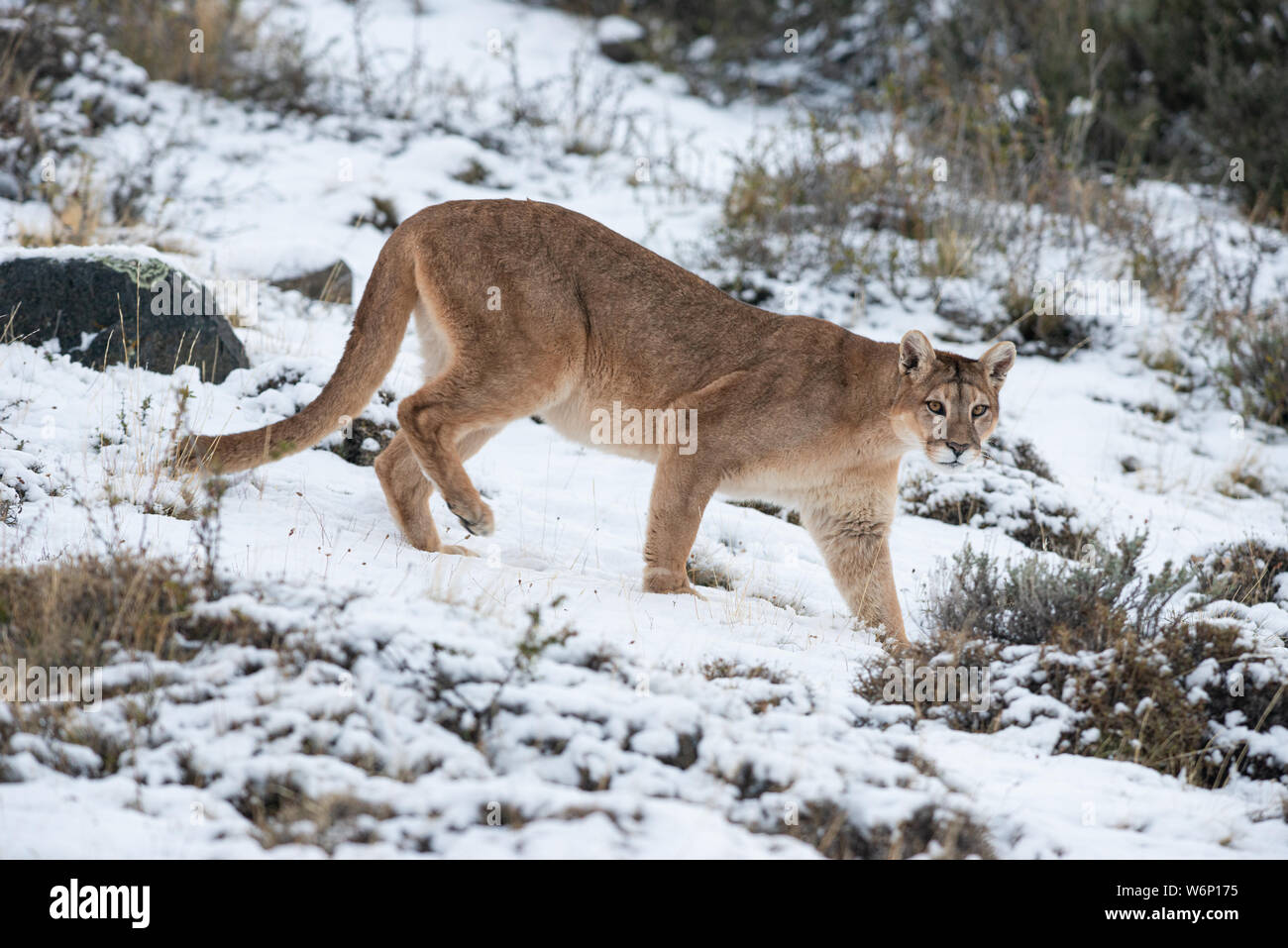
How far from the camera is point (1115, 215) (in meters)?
10.3

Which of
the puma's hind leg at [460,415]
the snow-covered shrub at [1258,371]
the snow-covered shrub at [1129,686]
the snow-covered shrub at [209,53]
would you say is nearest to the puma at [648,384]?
the puma's hind leg at [460,415]

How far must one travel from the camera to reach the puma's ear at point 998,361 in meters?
5.56

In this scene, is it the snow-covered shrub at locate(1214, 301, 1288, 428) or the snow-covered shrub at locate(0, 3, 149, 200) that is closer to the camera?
the snow-covered shrub at locate(1214, 301, 1288, 428)

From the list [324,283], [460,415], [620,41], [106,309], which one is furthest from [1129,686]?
[620,41]

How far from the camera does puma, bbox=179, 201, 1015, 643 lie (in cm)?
520

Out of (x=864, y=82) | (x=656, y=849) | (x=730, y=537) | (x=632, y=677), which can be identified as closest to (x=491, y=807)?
(x=656, y=849)

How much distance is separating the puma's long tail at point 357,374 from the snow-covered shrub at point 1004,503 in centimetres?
366

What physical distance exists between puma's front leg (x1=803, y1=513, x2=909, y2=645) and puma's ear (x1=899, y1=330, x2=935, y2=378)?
74 centimetres

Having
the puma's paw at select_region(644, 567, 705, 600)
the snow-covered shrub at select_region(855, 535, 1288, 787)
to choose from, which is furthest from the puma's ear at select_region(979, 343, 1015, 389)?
the puma's paw at select_region(644, 567, 705, 600)

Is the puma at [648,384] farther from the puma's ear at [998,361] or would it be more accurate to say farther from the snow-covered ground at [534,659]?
the snow-covered ground at [534,659]

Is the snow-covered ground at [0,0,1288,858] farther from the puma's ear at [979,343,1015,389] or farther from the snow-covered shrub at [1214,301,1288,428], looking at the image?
the puma's ear at [979,343,1015,389]

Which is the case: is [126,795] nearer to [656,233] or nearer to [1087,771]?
[1087,771]

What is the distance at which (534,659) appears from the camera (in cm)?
363
